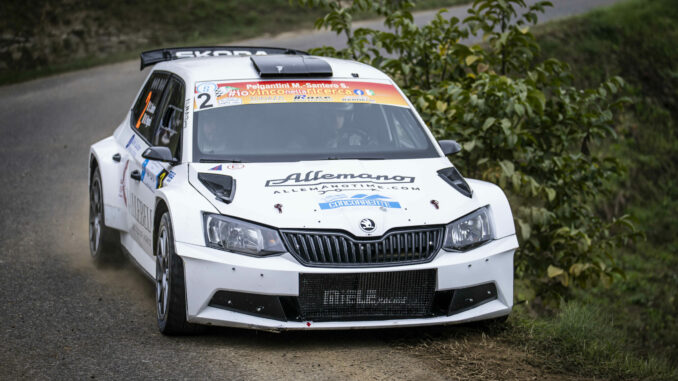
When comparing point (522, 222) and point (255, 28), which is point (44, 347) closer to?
point (522, 222)

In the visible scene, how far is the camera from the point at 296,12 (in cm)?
2673

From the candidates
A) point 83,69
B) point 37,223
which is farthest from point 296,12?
point 37,223

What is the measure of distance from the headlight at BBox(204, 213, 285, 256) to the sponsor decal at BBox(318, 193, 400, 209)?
0.36 m

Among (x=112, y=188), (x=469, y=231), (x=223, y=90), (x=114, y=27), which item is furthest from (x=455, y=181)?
(x=114, y=27)

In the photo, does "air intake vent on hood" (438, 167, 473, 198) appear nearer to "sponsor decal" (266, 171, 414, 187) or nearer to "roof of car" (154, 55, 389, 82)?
"sponsor decal" (266, 171, 414, 187)

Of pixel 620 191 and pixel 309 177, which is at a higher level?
pixel 309 177

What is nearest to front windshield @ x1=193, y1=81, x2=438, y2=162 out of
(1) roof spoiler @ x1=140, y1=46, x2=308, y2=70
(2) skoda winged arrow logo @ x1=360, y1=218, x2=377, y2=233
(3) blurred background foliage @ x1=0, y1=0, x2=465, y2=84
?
(2) skoda winged arrow logo @ x1=360, y1=218, x2=377, y2=233

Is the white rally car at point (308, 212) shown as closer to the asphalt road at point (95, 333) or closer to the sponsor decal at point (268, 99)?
the sponsor decal at point (268, 99)

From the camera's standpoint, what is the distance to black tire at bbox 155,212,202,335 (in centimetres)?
583

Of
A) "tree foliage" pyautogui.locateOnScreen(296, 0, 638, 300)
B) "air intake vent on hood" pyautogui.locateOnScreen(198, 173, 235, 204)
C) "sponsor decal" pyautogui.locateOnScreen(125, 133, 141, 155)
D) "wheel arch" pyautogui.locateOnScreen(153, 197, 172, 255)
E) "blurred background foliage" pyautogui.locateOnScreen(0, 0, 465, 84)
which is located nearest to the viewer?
"air intake vent on hood" pyautogui.locateOnScreen(198, 173, 235, 204)

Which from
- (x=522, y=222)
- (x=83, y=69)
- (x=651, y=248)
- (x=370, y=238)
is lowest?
(x=651, y=248)

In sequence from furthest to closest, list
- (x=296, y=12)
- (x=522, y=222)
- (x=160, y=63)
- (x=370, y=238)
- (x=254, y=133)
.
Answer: (x=296, y=12) < (x=522, y=222) < (x=160, y=63) < (x=254, y=133) < (x=370, y=238)

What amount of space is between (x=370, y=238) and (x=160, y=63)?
347cm

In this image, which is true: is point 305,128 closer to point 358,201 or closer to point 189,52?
point 358,201
